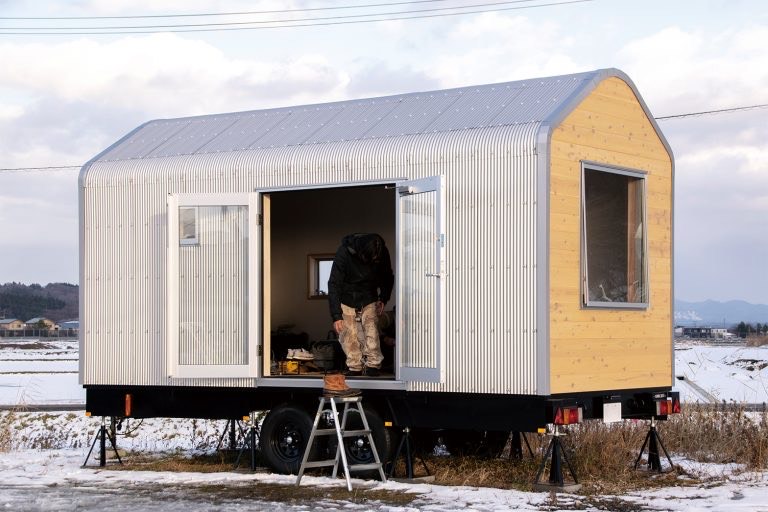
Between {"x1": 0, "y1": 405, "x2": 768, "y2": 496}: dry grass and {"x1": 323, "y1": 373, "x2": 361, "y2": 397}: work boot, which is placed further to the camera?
{"x1": 0, "y1": 405, "x2": 768, "y2": 496}: dry grass

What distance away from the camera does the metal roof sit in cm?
1198

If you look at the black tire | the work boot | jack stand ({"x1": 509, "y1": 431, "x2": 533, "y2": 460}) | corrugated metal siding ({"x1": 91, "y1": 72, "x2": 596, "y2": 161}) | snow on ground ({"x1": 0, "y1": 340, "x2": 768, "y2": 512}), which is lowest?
snow on ground ({"x1": 0, "y1": 340, "x2": 768, "y2": 512})

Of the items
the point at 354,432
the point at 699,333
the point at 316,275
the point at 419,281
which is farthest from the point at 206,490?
the point at 699,333

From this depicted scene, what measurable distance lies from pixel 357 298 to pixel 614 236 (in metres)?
2.61

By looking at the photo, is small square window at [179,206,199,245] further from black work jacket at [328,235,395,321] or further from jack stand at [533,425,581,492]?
jack stand at [533,425,581,492]

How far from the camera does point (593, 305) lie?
11734mm

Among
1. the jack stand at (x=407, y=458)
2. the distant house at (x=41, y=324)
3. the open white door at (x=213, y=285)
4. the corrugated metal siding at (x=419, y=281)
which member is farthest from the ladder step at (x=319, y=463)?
the distant house at (x=41, y=324)

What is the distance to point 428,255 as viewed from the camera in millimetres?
11961

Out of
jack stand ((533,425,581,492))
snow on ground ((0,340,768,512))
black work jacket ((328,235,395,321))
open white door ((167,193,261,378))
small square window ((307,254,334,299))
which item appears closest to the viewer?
snow on ground ((0,340,768,512))

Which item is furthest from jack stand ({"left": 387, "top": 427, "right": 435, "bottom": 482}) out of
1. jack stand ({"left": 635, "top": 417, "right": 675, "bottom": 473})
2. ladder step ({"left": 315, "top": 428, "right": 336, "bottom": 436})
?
jack stand ({"left": 635, "top": 417, "right": 675, "bottom": 473})

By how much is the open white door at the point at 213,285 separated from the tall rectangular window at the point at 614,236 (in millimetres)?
3389

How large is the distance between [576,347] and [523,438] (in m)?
3.25

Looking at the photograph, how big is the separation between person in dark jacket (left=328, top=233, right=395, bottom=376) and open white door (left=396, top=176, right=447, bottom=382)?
0.80m

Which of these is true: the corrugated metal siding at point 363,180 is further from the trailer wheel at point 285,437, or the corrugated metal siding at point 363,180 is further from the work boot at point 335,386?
the work boot at point 335,386
